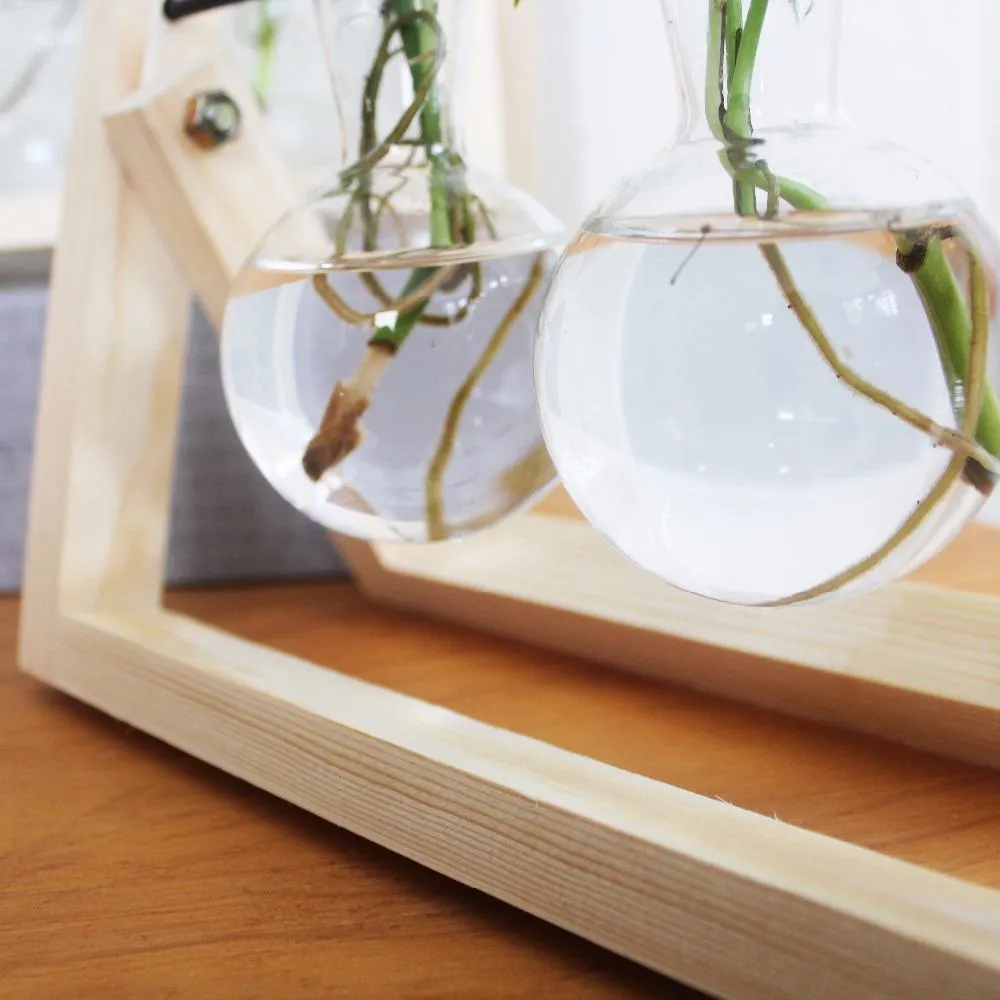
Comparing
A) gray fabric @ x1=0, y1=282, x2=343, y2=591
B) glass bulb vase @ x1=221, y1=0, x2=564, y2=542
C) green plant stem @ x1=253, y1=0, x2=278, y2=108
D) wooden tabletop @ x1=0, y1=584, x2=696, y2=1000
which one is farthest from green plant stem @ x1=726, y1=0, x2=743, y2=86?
green plant stem @ x1=253, y1=0, x2=278, y2=108

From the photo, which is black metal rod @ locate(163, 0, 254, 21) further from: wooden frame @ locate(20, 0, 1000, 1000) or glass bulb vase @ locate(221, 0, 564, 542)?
glass bulb vase @ locate(221, 0, 564, 542)

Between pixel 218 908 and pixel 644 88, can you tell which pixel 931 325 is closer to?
pixel 218 908

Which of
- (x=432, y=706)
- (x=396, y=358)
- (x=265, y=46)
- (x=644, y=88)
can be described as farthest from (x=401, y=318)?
(x=265, y=46)

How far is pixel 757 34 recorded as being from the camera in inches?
10.8

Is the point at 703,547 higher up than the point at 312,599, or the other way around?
the point at 703,547

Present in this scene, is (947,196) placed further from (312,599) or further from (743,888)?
(312,599)

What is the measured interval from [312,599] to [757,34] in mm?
389

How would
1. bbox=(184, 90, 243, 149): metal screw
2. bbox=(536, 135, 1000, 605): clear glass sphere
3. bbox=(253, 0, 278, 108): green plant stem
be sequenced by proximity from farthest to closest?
bbox=(253, 0, 278, 108): green plant stem < bbox=(184, 90, 243, 149): metal screw < bbox=(536, 135, 1000, 605): clear glass sphere

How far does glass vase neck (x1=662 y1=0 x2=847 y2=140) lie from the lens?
0.91ft

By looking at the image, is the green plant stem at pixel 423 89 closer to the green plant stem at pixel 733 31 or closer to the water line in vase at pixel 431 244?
the water line in vase at pixel 431 244

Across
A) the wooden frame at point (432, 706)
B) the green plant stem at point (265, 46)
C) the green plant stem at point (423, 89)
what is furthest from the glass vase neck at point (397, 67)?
the green plant stem at point (265, 46)

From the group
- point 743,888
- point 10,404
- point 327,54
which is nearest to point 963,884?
point 743,888

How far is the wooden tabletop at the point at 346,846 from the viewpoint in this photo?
0.30m

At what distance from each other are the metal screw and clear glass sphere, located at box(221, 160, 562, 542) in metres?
0.11
